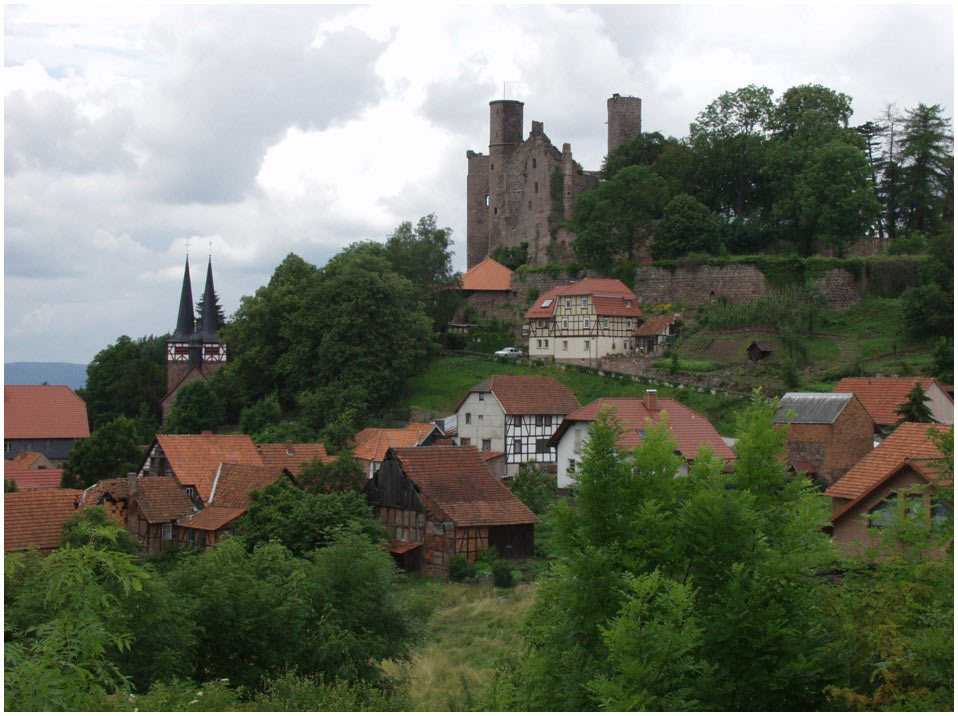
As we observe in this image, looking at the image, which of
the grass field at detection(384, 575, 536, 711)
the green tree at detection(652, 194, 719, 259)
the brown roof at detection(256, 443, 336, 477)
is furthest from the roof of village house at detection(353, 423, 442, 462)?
the green tree at detection(652, 194, 719, 259)

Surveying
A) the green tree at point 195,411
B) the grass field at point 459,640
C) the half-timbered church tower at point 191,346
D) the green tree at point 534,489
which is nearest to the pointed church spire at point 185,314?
the half-timbered church tower at point 191,346

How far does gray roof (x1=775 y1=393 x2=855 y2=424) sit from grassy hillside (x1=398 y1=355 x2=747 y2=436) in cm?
499

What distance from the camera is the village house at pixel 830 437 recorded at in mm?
33906

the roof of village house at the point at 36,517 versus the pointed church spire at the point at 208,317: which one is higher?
the pointed church spire at the point at 208,317

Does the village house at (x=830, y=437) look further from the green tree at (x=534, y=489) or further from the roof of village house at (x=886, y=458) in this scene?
the roof of village house at (x=886, y=458)

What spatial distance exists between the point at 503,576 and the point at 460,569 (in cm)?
157

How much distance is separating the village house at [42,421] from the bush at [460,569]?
2697 cm

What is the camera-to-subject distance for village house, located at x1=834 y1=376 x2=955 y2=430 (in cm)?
3441

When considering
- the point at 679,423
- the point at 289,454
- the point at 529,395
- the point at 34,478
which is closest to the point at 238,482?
the point at 289,454

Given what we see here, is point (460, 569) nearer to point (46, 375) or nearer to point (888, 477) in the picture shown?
point (888, 477)

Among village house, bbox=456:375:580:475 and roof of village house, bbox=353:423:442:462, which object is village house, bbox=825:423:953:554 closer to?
village house, bbox=456:375:580:475

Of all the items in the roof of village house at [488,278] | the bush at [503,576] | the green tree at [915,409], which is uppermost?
the roof of village house at [488,278]

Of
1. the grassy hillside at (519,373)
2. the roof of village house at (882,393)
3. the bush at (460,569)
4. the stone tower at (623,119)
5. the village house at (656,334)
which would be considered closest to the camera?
the bush at (460,569)

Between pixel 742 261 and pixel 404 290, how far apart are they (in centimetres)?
1583
